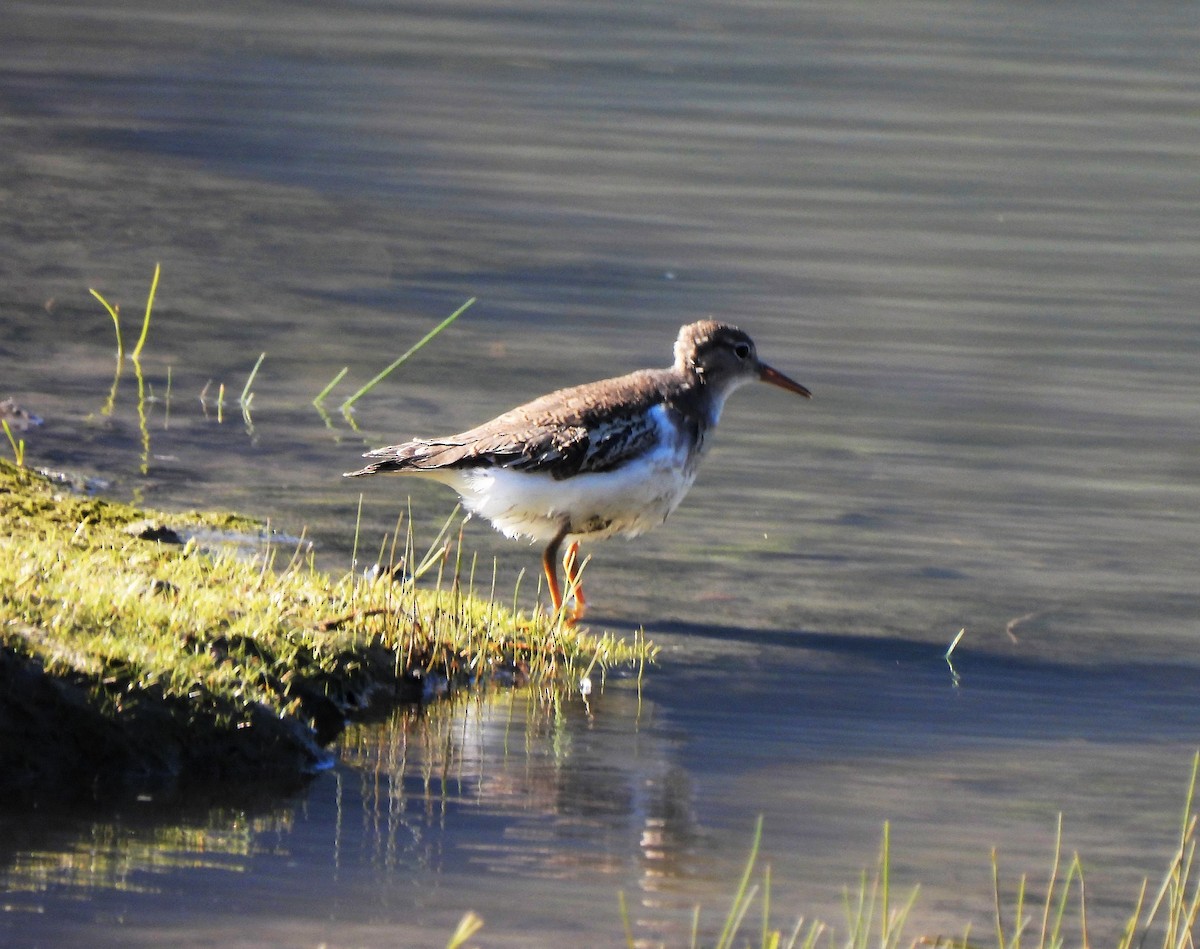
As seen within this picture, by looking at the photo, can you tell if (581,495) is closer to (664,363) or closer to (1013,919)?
(1013,919)

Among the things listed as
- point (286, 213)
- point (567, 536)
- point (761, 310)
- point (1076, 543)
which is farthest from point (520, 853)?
point (286, 213)

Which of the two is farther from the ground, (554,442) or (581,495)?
(554,442)

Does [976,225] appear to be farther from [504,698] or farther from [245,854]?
[245,854]

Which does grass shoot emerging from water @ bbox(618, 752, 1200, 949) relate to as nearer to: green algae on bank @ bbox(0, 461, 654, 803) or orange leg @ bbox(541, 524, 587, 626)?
green algae on bank @ bbox(0, 461, 654, 803)

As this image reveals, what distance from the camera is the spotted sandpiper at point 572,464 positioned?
8.12 meters

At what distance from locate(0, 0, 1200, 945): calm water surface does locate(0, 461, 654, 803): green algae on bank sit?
0.24 m

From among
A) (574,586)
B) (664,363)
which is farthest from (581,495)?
(664,363)

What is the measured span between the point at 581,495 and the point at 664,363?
4.91 metres

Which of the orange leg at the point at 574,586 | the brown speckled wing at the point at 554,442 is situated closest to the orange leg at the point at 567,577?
the orange leg at the point at 574,586

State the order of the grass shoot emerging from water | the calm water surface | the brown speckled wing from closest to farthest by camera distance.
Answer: the grass shoot emerging from water < the calm water surface < the brown speckled wing

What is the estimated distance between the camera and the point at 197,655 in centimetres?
604

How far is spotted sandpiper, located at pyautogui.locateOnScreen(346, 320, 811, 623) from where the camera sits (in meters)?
8.12

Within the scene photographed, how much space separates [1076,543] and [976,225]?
7.94 meters

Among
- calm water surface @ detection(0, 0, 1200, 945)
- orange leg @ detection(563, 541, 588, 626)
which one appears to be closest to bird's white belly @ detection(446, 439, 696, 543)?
orange leg @ detection(563, 541, 588, 626)
